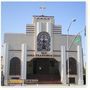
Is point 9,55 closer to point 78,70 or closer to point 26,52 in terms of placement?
point 26,52

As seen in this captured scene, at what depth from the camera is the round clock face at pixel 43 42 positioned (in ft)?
74.3

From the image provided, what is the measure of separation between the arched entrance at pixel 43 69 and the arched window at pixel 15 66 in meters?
0.94

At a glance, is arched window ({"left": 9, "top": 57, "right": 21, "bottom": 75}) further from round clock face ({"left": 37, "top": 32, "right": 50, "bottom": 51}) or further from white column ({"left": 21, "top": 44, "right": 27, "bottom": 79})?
round clock face ({"left": 37, "top": 32, "right": 50, "bottom": 51})

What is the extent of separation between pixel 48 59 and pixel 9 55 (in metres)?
2.83

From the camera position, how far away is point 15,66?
22.3m

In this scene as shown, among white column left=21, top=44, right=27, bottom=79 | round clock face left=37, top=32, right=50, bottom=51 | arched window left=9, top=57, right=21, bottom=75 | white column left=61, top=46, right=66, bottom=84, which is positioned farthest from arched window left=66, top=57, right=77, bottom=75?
arched window left=9, top=57, right=21, bottom=75

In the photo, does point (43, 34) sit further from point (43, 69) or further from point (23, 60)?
point (43, 69)

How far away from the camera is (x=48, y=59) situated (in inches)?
927

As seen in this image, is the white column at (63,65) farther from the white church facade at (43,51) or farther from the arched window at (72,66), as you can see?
the arched window at (72,66)

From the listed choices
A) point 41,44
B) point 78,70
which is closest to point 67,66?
point 78,70

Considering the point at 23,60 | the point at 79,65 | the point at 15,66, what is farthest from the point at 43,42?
the point at 79,65

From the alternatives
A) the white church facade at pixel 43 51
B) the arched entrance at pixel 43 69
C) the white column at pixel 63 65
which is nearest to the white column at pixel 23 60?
the white church facade at pixel 43 51

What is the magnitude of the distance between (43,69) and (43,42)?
2170mm

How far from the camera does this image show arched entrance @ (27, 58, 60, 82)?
2303cm
